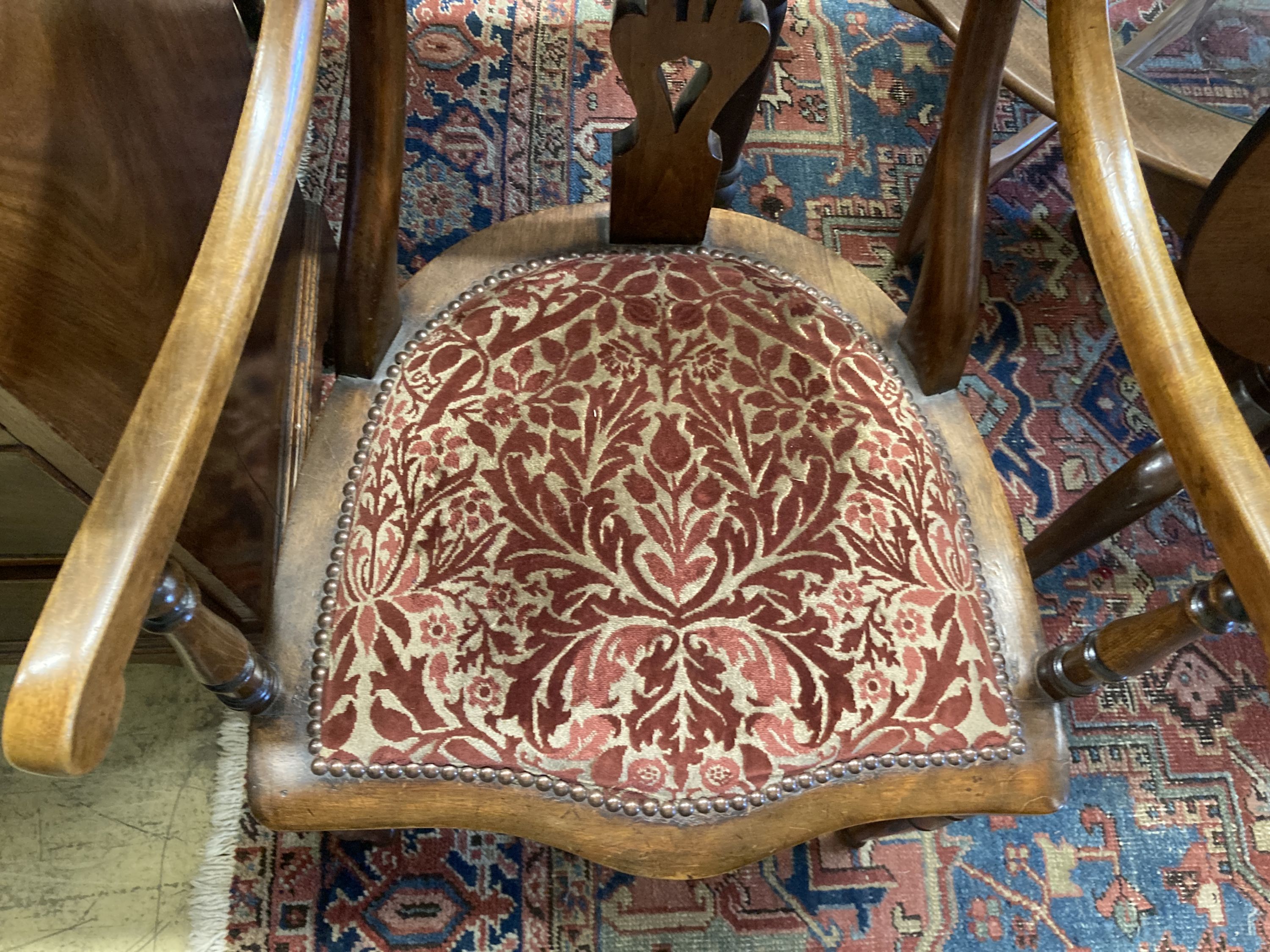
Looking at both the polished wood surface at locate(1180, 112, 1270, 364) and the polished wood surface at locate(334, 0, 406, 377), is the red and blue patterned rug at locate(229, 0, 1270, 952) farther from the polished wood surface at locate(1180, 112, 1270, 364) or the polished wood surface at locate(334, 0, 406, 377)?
the polished wood surface at locate(334, 0, 406, 377)

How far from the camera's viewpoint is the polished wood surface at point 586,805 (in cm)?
62

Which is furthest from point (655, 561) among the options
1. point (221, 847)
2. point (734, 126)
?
point (221, 847)

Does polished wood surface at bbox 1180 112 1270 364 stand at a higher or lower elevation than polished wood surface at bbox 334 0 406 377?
higher

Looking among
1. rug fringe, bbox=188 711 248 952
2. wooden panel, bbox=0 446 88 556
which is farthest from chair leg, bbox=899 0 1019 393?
rug fringe, bbox=188 711 248 952

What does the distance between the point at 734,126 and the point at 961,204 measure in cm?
43

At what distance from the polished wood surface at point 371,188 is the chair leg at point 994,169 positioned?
0.81 meters

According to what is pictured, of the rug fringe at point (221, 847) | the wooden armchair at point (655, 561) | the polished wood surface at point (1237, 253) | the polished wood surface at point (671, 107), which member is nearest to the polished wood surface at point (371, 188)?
the wooden armchair at point (655, 561)

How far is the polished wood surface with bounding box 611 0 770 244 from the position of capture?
0.62m

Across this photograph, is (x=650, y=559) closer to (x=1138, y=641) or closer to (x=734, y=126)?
(x=1138, y=641)

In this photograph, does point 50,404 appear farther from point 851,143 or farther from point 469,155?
point 851,143

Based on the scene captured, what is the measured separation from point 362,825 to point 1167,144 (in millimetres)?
1023

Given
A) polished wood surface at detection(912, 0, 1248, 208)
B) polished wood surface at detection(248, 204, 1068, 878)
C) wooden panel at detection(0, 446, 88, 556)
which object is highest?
polished wood surface at detection(912, 0, 1248, 208)

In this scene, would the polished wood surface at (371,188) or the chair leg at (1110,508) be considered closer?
the polished wood surface at (371,188)

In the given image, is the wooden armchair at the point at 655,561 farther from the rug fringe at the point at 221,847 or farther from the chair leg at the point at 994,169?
the chair leg at the point at 994,169
